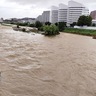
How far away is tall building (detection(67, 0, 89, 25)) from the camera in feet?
207

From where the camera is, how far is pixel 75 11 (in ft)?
207

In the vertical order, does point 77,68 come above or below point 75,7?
below

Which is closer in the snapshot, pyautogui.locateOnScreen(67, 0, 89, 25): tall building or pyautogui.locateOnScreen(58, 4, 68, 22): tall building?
pyautogui.locateOnScreen(67, 0, 89, 25): tall building

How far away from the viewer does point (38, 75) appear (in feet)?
25.8

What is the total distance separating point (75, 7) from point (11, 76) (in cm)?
5863

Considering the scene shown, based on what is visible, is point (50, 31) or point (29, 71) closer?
point (29, 71)

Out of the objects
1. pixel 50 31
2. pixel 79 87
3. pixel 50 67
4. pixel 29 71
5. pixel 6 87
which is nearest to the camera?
pixel 6 87

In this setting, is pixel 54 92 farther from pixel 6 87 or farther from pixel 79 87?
pixel 6 87

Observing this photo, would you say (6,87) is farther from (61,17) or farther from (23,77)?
(61,17)

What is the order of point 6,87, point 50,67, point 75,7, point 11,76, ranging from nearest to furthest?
point 6,87 < point 11,76 < point 50,67 < point 75,7

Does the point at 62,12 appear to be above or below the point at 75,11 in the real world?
below

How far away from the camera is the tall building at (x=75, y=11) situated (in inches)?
2480

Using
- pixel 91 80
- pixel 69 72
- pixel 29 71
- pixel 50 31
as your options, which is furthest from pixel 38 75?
pixel 50 31

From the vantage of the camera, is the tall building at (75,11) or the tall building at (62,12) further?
the tall building at (62,12)
